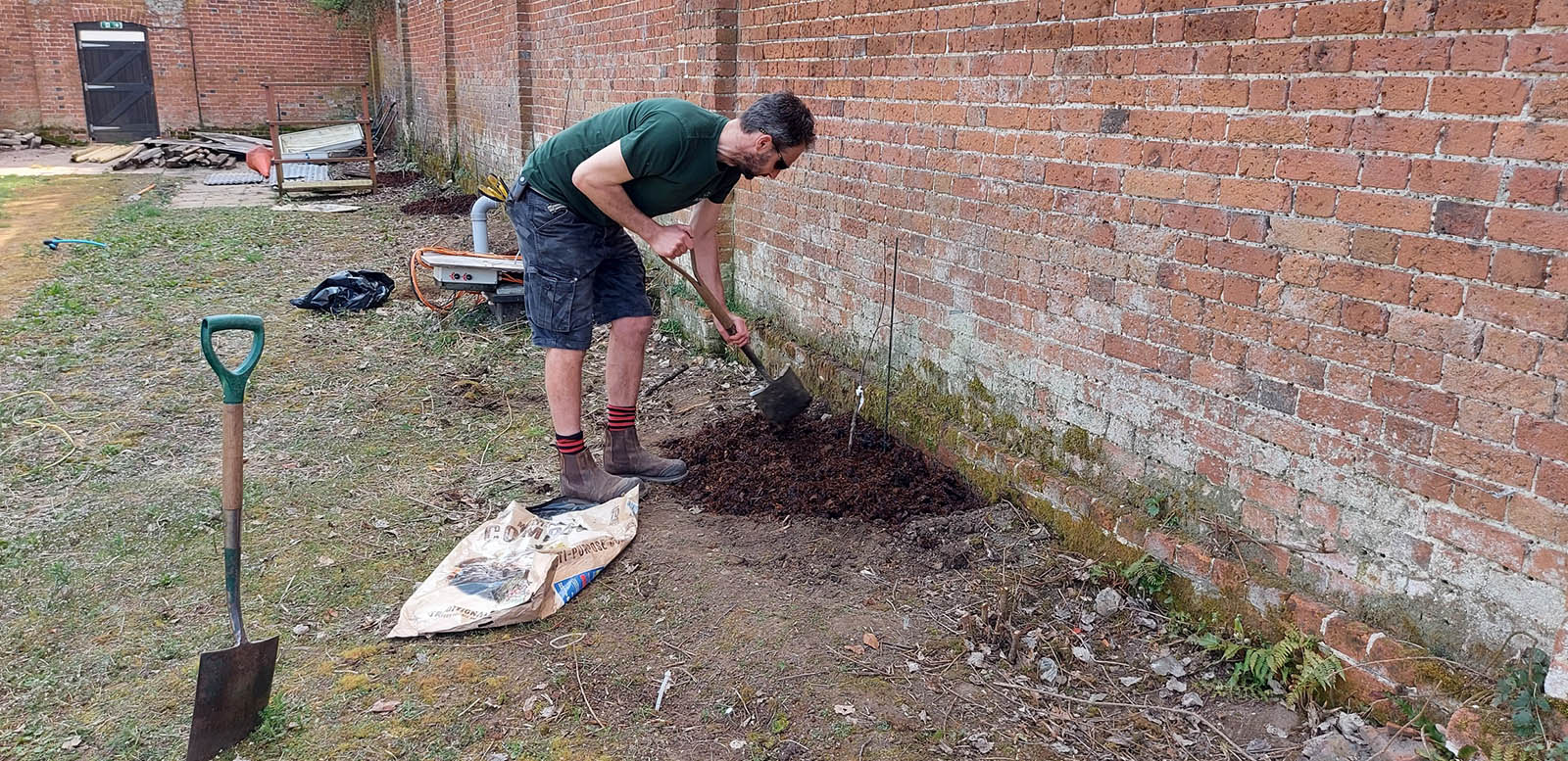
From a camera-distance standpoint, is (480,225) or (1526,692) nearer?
(1526,692)

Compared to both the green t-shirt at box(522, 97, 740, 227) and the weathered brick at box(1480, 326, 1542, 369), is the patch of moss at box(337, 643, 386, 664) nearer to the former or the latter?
the green t-shirt at box(522, 97, 740, 227)

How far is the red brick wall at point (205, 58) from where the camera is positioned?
64.0 ft

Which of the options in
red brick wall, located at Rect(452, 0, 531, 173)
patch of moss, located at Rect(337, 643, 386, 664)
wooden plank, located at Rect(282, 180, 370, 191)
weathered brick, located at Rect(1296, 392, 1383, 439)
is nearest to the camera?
weathered brick, located at Rect(1296, 392, 1383, 439)

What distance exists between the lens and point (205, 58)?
20.3m

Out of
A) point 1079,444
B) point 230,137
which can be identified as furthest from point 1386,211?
point 230,137

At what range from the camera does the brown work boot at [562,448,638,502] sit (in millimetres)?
3912

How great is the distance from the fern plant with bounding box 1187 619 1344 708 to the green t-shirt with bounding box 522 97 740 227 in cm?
231

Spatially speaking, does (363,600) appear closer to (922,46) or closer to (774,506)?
(774,506)

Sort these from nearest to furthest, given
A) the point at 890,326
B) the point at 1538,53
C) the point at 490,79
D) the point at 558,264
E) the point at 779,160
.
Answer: the point at 1538,53, the point at 779,160, the point at 558,264, the point at 890,326, the point at 490,79

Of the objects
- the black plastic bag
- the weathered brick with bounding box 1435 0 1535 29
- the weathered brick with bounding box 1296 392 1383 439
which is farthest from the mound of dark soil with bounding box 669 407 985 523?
the black plastic bag

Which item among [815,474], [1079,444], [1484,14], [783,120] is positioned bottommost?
[815,474]

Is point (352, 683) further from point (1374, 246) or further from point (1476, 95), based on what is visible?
point (1476, 95)

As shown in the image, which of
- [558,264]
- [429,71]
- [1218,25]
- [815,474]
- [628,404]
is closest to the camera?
[1218,25]

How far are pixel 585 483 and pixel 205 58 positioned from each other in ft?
69.4
